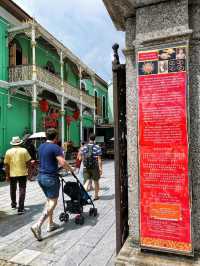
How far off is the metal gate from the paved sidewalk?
0.95m

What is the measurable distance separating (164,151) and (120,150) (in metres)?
0.60

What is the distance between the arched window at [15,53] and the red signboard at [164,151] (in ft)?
44.6

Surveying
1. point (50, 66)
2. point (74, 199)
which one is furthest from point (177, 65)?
point (50, 66)

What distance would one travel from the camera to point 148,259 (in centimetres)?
254

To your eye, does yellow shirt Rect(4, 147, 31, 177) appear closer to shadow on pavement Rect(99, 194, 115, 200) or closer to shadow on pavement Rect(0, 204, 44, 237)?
shadow on pavement Rect(0, 204, 44, 237)

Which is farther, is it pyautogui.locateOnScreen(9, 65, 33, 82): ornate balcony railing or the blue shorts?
pyautogui.locateOnScreen(9, 65, 33, 82): ornate balcony railing

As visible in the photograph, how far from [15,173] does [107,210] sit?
2.21 metres

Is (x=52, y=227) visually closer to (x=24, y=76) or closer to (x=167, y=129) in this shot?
(x=167, y=129)

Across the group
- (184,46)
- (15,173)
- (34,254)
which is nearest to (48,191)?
(34,254)

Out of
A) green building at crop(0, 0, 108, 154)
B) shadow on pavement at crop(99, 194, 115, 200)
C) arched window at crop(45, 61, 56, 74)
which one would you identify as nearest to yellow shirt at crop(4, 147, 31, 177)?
shadow on pavement at crop(99, 194, 115, 200)

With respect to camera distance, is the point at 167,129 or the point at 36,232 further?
the point at 36,232

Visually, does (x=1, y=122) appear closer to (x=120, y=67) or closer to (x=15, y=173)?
(x=15, y=173)

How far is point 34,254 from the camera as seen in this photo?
3967 millimetres

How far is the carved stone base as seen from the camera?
2455mm
